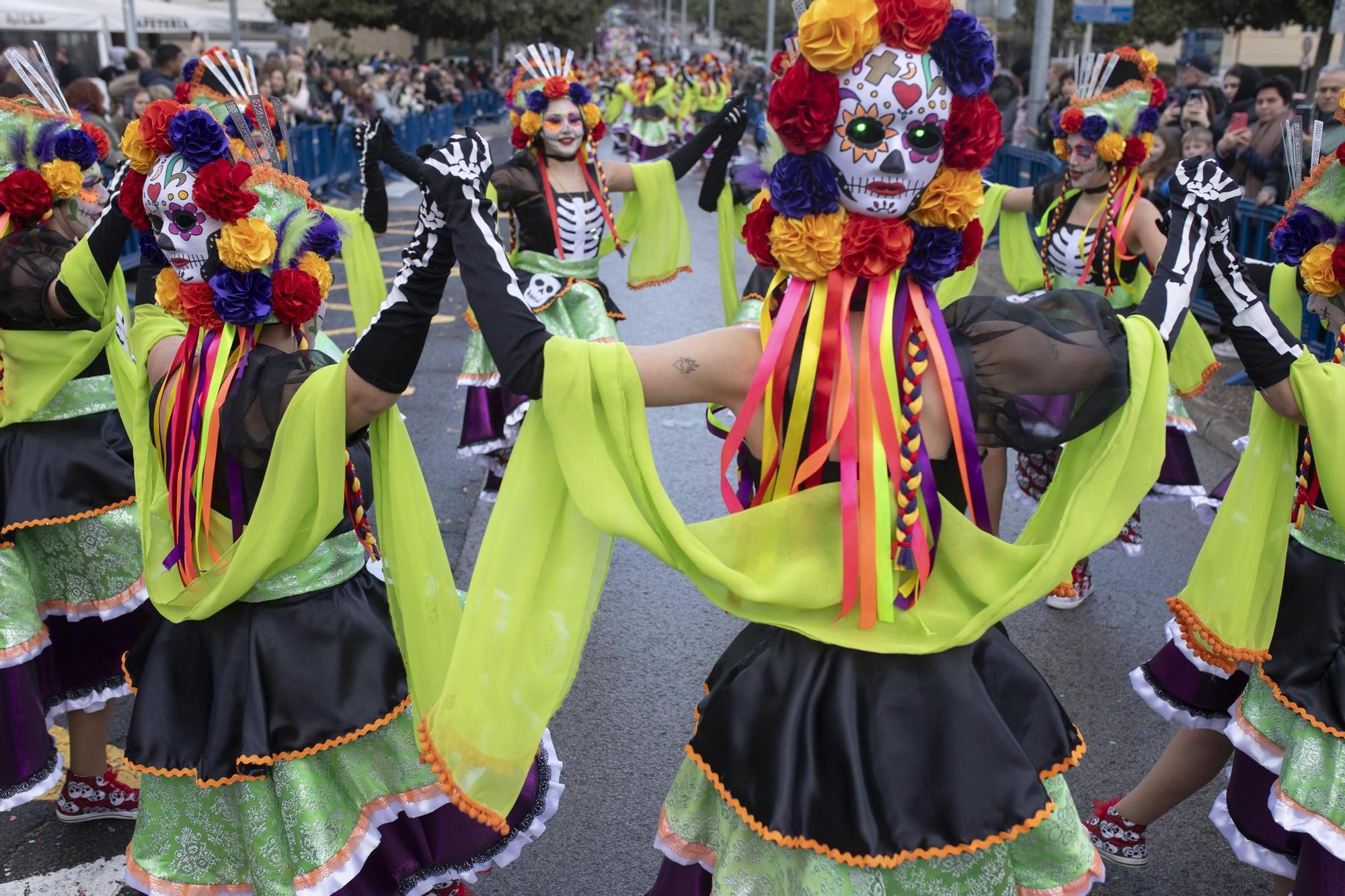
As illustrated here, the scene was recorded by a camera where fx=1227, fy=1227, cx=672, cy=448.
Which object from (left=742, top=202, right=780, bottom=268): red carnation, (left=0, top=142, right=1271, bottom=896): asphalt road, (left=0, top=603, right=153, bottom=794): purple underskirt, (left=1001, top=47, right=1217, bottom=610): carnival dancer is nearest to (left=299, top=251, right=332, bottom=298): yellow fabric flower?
(left=742, top=202, right=780, bottom=268): red carnation

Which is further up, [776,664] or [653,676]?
[776,664]

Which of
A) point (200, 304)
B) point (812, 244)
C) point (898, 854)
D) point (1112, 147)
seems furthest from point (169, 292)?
point (1112, 147)

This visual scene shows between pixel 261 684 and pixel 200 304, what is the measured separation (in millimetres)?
817

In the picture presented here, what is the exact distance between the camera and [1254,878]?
3424mm

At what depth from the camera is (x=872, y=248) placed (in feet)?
7.22

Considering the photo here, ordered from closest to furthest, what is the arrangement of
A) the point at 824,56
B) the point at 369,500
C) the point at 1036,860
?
the point at 824,56 < the point at 1036,860 < the point at 369,500

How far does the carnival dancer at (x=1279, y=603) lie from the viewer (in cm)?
256

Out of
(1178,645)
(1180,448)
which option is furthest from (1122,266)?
(1178,645)

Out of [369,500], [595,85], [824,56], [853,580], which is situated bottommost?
[595,85]

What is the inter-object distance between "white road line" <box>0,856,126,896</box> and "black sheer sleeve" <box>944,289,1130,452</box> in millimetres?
2612

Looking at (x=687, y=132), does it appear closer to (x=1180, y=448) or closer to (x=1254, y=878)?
(x=1180, y=448)

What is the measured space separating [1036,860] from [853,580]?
651 millimetres

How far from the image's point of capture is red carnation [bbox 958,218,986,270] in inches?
92.0

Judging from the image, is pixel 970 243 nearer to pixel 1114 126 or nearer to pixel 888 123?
pixel 888 123
